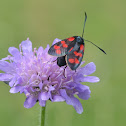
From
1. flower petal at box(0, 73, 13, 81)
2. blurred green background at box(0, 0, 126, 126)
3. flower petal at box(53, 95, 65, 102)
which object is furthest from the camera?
blurred green background at box(0, 0, 126, 126)

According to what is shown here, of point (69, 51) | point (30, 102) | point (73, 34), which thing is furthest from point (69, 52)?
point (73, 34)

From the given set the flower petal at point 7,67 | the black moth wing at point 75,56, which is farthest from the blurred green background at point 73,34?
the black moth wing at point 75,56

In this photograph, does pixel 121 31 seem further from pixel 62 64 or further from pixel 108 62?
pixel 62 64

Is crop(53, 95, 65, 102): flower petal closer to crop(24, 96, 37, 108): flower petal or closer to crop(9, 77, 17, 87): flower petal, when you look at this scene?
crop(24, 96, 37, 108): flower petal

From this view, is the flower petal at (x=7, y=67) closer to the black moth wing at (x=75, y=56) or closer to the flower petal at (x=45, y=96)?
the flower petal at (x=45, y=96)

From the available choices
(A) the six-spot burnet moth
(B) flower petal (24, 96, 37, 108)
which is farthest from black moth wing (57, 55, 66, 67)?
(B) flower petal (24, 96, 37, 108)

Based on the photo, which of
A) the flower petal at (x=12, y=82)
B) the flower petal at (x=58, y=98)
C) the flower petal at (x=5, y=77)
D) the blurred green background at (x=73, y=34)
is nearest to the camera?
the flower petal at (x=58, y=98)
